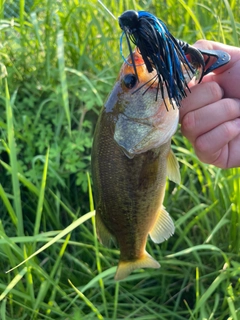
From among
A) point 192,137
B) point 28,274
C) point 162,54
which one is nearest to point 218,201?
point 192,137

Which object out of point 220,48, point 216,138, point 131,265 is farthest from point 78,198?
point 220,48

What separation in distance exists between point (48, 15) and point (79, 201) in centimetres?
108

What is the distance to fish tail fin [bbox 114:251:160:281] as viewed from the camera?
1464mm

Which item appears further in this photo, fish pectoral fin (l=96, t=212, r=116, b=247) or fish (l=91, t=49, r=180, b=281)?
fish pectoral fin (l=96, t=212, r=116, b=247)

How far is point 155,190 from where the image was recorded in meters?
1.35

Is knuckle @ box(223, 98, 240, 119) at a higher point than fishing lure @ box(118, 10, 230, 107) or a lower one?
lower

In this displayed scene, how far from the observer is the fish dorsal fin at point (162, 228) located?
148 cm

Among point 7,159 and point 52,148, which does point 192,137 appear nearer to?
point 52,148

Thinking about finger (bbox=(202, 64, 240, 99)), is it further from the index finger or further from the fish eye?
the fish eye

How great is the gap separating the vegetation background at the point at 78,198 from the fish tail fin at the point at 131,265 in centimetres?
10

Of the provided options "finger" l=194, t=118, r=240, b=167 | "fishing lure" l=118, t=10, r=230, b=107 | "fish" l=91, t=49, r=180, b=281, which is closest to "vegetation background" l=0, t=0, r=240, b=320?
"fish" l=91, t=49, r=180, b=281

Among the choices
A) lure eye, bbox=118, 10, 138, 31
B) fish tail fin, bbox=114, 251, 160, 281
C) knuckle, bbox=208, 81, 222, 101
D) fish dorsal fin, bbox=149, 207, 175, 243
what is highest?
lure eye, bbox=118, 10, 138, 31

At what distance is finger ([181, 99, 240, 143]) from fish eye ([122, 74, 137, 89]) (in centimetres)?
26

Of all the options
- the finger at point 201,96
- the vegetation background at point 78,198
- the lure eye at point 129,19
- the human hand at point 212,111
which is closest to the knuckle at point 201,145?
the human hand at point 212,111
